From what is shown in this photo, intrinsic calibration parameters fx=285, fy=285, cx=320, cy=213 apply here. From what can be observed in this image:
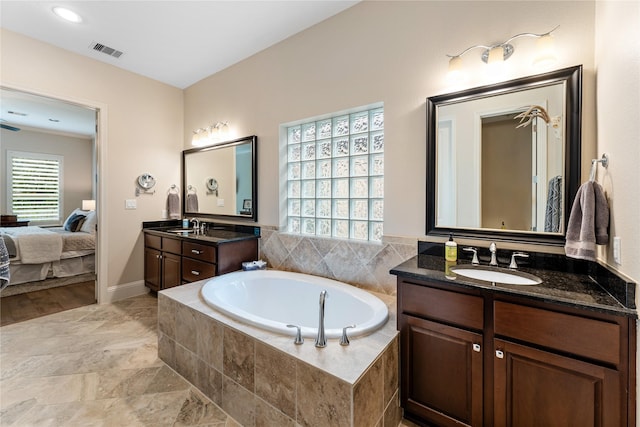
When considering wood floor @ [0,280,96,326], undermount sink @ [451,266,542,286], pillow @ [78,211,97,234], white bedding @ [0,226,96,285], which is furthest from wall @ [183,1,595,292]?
pillow @ [78,211,97,234]

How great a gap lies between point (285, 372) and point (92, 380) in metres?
1.54

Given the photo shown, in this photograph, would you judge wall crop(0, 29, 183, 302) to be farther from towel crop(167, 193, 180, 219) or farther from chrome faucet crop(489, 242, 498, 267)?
chrome faucet crop(489, 242, 498, 267)

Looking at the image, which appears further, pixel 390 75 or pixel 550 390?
pixel 390 75

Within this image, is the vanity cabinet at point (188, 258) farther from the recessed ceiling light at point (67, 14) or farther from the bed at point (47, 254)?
the recessed ceiling light at point (67, 14)

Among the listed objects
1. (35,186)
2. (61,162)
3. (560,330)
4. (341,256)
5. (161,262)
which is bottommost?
(161,262)

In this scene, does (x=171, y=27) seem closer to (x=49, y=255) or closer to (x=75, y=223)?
(x=49, y=255)

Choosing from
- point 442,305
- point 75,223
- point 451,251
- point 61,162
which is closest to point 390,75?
point 451,251

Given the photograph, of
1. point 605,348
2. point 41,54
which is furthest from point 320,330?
point 41,54

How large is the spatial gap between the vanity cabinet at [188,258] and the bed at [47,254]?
5.02ft

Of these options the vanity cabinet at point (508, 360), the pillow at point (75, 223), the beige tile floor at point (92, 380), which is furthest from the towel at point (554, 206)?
the pillow at point (75, 223)

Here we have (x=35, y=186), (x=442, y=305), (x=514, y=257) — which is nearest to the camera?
(x=442, y=305)

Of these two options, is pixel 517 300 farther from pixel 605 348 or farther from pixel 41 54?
pixel 41 54

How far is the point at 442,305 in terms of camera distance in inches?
57.3

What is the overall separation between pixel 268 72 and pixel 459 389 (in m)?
3.07
